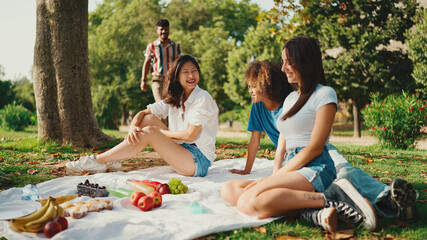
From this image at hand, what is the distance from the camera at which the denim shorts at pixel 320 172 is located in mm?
2744

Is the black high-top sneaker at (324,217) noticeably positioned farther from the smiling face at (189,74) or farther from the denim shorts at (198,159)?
the smiling face at (189,74)

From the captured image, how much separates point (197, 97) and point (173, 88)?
0.35 m

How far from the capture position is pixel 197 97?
4.28 m

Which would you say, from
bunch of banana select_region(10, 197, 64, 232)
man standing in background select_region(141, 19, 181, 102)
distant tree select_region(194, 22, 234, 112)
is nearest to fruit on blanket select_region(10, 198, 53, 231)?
bunch of banana select_region(10, 197, 64, 232)

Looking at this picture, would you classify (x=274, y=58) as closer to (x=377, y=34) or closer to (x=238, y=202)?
(x=377, y=34)

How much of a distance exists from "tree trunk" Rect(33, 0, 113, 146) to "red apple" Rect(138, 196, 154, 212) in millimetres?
4529

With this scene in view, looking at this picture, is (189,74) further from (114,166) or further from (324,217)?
(324,217)

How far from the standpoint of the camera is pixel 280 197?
2578mm

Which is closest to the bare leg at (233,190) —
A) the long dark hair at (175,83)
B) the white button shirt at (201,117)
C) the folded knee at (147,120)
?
the white button shirt at (201,117)

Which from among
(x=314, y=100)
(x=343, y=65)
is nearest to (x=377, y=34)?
(x=343, y=65)

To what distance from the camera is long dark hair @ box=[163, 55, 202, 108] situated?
4.25 m

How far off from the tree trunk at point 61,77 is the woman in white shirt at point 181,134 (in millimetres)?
2900

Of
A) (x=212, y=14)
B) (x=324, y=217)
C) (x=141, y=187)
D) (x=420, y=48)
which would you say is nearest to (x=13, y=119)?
(x=141, y=187)

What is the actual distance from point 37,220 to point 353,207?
2.34 m
